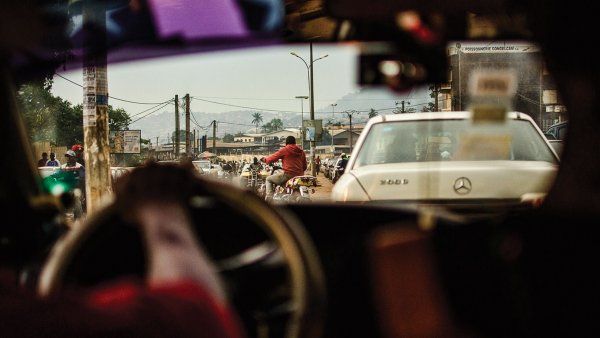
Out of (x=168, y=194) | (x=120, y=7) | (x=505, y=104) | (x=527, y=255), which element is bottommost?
(x=527, y=255)

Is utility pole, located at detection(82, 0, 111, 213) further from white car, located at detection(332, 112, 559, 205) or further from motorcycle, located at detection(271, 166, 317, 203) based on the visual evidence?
motorcycle, located at detection(271, 166, 317, 203)

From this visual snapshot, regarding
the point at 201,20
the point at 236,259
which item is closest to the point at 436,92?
the point at 201,20

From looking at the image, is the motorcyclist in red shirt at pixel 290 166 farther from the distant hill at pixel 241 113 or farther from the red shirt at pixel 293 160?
the distant hill at pixel 241 113

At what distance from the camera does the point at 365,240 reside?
218cm

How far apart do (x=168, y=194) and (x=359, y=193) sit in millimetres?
4278

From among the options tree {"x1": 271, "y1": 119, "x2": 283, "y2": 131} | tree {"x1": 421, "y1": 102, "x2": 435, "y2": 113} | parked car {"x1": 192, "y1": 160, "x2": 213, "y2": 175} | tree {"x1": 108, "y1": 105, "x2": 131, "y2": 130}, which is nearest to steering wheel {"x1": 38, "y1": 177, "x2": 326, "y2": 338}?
parked car {"x1": 192, "y1": 160, "x2": 213, "y2": 175}

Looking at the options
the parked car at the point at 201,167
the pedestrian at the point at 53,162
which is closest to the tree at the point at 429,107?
the parked car at the point at 201,167

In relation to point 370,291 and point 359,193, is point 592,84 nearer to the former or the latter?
point 370,291

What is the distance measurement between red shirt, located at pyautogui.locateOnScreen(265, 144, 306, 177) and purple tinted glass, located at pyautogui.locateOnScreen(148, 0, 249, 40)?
8.80 meters

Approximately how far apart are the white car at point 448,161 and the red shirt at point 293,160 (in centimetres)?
464

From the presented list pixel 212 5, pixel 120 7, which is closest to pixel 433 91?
pixel 212 5

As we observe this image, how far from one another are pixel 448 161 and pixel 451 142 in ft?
1.77

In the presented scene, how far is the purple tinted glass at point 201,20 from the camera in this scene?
216 cm

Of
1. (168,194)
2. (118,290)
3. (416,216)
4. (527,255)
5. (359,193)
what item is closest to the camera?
(118,290)
